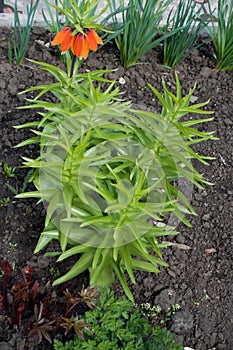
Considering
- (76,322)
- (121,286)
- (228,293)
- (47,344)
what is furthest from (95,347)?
(228,293)

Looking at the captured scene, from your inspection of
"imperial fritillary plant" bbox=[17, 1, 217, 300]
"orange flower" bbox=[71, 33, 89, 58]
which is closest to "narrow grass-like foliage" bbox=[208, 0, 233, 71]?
"imperial fritillary plant" bbox=[17, 1, 217, 300]

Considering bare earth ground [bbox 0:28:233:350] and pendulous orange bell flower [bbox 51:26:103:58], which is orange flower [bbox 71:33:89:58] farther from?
bare earth ground [bbox 0:28:233:350]

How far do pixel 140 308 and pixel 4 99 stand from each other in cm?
127

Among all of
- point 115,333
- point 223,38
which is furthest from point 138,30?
point 115,333

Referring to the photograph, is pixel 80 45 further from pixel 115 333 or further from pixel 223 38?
pixel 223 38

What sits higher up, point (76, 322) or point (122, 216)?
point (122, 216)

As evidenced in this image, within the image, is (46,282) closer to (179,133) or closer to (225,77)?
(179,133)

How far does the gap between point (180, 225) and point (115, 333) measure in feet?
2.52

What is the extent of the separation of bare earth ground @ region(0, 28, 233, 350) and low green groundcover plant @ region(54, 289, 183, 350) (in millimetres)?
228

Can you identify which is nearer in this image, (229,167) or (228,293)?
(228,293)

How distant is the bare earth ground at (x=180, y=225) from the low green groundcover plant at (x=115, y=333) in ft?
0.75

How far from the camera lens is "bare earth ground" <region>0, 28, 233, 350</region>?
7.91ft

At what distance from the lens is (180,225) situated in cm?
270

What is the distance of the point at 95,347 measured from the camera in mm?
2037
